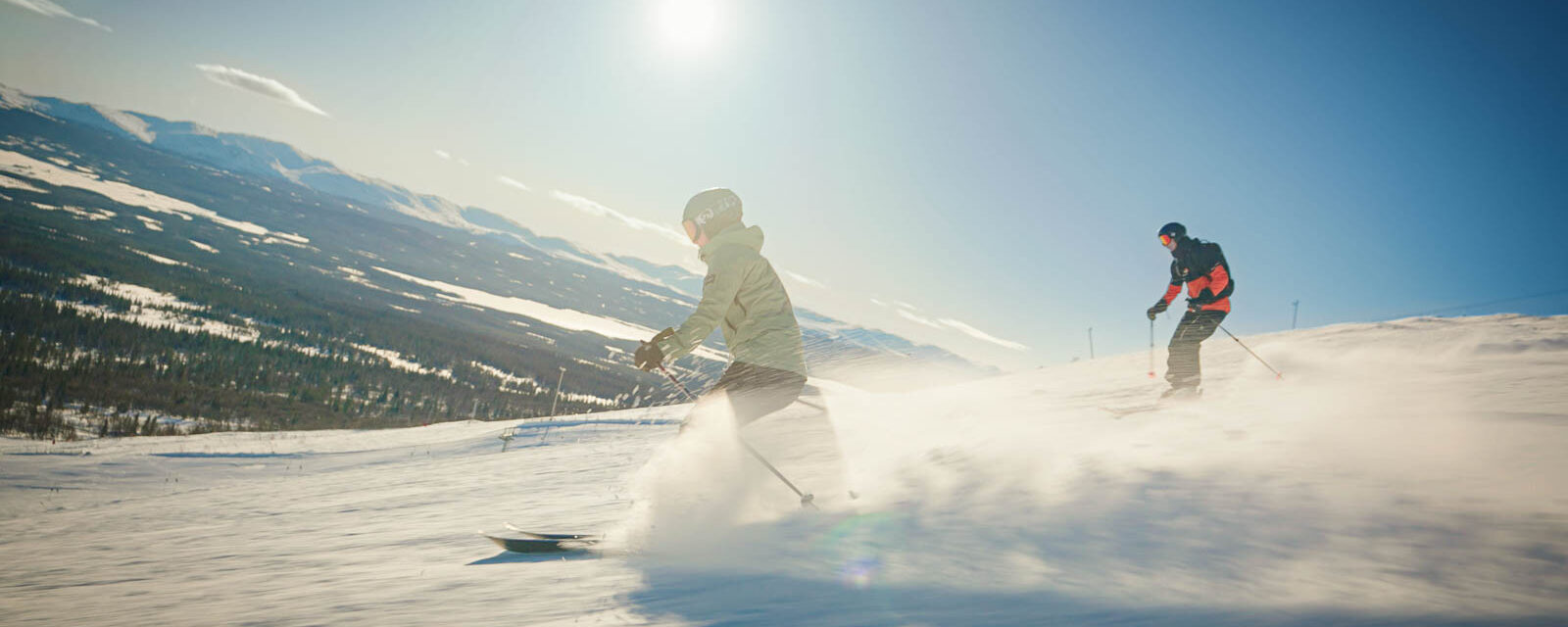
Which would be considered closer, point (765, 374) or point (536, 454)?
point (765, 374)

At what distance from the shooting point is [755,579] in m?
3.09

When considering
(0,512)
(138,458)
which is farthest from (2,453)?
(0,512)

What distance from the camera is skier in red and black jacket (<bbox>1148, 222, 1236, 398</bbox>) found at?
823 cm

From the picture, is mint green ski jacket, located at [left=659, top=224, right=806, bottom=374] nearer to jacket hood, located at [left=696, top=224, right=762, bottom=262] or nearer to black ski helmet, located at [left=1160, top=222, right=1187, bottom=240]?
jacket hood, located at [left=696, top=224, right=762, bottom=262]

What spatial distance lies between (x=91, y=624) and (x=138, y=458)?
1642 centimetres

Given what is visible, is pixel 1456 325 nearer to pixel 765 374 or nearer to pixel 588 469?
pixel 765 374

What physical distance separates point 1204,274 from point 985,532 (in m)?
7.02

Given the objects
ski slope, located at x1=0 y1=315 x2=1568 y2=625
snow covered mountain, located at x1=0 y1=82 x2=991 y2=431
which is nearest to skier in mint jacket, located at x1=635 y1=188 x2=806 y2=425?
ski slope, located at x1=0 y1=315 x2=1568 y2=625

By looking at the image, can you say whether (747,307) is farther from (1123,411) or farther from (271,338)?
(271,338)

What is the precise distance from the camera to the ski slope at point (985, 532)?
2221 millimetres

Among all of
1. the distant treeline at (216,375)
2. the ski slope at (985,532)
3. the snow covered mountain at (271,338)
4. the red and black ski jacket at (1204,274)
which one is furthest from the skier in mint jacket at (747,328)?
the distant treeline at (216,375)

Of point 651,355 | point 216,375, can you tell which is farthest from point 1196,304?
point 216,375

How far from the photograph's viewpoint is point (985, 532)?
129 inches

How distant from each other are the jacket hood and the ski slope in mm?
1320
